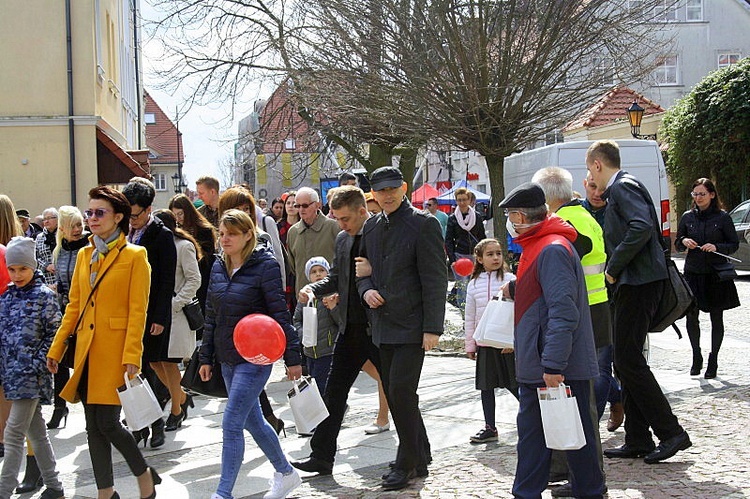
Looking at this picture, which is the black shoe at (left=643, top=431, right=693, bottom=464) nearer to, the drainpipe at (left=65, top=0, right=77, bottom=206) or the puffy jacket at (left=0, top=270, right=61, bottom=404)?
the puffy jacket at (left=0, top=270, right=61, bottom=404)

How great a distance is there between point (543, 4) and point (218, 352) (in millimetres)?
7984

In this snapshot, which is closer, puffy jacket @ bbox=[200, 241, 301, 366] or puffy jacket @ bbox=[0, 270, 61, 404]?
puffy jacket @ bbox=[200, 241, 301, 366]

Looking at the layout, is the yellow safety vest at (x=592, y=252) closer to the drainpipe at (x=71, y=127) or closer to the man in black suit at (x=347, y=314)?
the man in black suit at (x=347, y=314)

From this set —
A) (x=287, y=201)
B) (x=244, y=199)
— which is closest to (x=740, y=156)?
(x=287, y=201)

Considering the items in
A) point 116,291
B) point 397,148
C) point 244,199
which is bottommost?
point 116,291

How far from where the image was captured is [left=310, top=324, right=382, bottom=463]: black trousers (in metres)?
7.00

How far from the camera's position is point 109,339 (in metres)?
5.99

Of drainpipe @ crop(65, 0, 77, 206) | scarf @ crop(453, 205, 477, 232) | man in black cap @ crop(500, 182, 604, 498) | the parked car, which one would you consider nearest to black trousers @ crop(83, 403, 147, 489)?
man in black cap @ crop(500, 182, 604, 498)

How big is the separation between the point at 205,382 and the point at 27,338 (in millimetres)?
1184

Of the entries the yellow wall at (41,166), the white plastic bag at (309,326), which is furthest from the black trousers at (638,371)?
the yellow wall at (41,166)

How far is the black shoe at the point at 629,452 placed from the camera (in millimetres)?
7004

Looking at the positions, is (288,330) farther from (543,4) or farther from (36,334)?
(543,4)

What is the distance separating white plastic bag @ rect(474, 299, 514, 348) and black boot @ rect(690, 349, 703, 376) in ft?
16.7

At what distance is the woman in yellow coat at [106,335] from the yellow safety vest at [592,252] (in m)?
2.66
